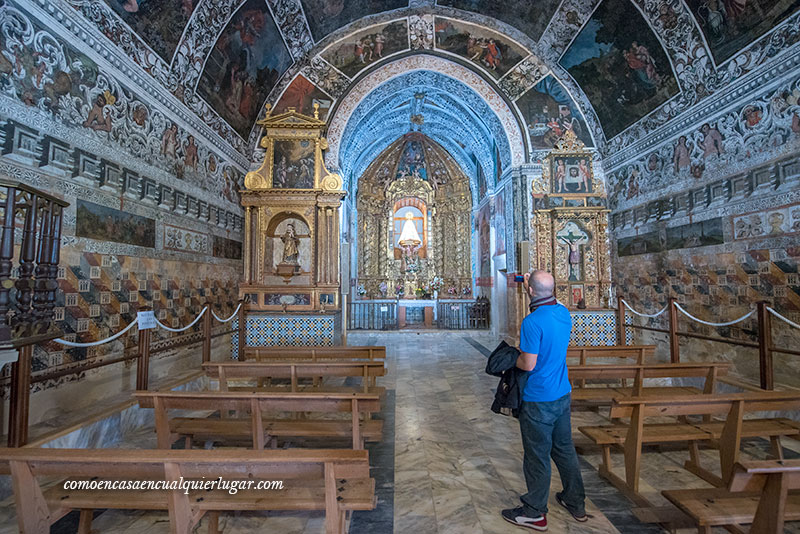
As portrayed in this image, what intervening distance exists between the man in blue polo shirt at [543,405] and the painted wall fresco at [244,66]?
7954 mm

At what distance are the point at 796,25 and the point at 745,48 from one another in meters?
0.81

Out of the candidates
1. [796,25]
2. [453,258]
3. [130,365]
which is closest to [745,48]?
[796,25]

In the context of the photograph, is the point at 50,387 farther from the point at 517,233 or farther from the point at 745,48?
the point at 745,48

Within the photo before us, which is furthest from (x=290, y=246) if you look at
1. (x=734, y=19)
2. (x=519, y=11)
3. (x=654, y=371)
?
(x=734, y=19)

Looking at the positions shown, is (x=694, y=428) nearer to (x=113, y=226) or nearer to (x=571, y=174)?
(x=113, y=226)

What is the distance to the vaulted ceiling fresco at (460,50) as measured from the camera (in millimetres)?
5902

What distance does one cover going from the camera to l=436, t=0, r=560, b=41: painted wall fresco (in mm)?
9219

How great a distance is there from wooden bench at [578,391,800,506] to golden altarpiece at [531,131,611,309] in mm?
6456

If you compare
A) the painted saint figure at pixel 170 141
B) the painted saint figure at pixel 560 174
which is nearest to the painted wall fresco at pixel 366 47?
the painted saint figure at pixel 170 141

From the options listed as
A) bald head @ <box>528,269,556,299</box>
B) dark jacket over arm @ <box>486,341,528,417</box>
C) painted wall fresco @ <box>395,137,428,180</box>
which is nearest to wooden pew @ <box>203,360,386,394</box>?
dark jacket over arm @ <box>486,341,528,417</box>

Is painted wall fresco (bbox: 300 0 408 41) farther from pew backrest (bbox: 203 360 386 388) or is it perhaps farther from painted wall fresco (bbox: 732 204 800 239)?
painted wall fresco (bbox: 732 204 800 239)

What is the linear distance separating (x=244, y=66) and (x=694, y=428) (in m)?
10.0

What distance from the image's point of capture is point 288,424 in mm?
3500

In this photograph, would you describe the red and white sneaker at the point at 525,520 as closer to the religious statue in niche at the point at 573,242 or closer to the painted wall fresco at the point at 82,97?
the painted wall fresco at the point at 82,97
